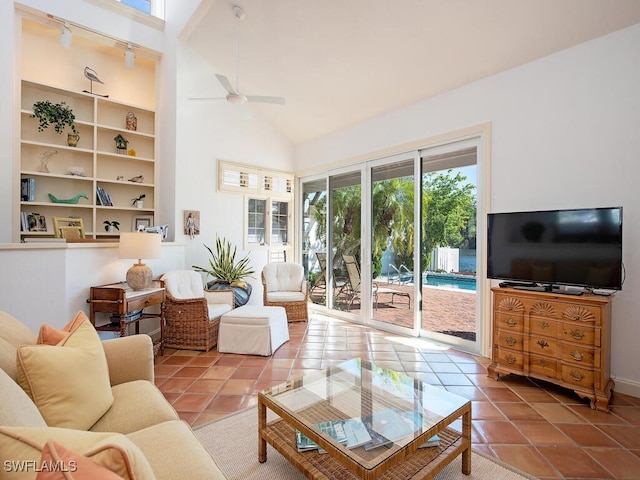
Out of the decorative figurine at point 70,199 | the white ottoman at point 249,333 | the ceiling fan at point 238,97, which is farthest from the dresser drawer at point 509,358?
the decorative figurine at point 70,199

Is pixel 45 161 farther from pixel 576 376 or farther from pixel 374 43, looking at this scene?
pixel 576 376

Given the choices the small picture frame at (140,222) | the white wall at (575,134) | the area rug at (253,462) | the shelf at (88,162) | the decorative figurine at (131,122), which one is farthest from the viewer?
the small picture frame at (140,222)

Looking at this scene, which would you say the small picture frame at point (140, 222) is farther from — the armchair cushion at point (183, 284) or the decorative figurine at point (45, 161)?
the armchair cushion at point (183, 284)

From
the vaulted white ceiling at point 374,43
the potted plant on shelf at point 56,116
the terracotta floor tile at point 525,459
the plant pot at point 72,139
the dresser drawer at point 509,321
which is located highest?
the vaulted white ceiling at point 374,43

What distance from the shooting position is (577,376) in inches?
98.7

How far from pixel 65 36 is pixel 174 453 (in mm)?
4867

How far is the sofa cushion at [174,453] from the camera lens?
109 cm

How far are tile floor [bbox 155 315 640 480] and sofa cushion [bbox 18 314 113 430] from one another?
40.9 inches

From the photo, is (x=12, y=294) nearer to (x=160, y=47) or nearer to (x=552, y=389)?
(x=160, y=47)

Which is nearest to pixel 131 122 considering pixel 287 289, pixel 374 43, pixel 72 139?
pixel 72 139

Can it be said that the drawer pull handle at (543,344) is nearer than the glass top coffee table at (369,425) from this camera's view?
No

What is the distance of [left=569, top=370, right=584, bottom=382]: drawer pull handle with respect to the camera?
8.17 ft

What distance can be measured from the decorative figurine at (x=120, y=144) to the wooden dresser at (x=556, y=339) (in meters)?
5.12

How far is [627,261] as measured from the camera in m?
2.64
